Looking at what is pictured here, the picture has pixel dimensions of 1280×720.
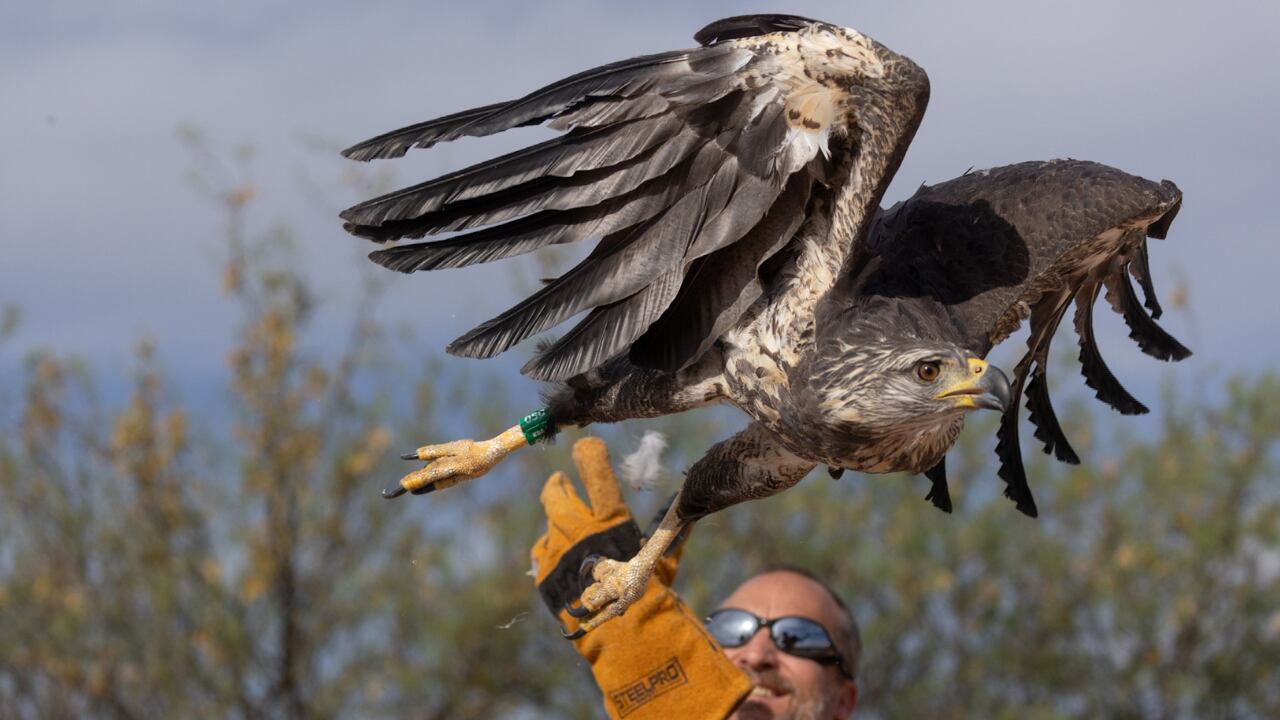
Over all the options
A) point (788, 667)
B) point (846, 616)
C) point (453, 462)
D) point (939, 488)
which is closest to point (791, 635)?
point (788, 667)

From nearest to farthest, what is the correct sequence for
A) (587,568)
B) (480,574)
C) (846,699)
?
(587,568) < (846,699) < (480,574)

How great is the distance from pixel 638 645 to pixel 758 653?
2.49 ft

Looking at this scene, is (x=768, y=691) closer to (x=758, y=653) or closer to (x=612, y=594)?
(x=758, y=653)

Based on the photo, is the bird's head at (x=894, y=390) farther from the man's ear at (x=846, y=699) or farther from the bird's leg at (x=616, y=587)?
the man's ear at (x=846, y=699)

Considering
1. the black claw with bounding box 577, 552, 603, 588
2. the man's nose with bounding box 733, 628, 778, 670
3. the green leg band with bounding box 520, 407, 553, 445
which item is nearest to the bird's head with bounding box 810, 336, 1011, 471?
the green leg band with bounding box 520, 407, 553, 445

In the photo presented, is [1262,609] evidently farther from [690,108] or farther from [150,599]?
[690,108]

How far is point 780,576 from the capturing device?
4746 mm

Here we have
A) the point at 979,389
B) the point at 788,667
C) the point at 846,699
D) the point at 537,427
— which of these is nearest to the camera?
the point at 979,389

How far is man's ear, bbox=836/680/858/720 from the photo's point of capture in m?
4.70

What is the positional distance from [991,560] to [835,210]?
9.22m

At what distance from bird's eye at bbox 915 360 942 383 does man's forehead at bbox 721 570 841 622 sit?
5.95 feet

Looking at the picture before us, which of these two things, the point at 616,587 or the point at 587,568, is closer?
the point at 616,587

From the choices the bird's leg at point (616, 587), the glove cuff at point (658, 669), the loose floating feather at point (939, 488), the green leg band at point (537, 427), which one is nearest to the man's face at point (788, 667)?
the glove cuff at point (658, 669)

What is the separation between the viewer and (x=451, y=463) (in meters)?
3.49
